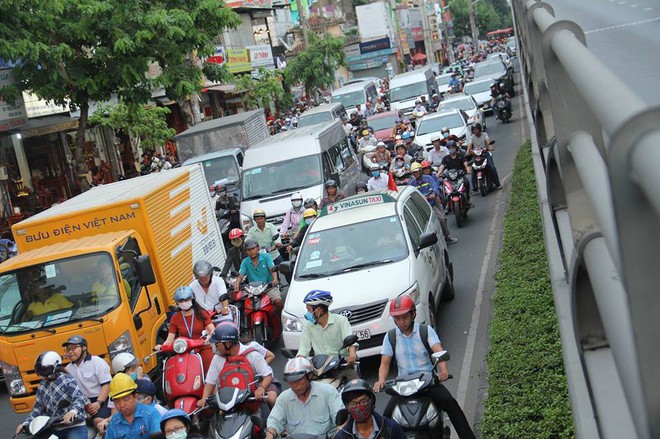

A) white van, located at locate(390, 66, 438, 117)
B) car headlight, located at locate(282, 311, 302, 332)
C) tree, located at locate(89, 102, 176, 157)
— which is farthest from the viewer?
white van, located at locate(390, 66, 438, 117)

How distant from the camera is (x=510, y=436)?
684 centimetres

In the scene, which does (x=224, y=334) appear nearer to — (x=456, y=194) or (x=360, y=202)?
(x=360, y=202)

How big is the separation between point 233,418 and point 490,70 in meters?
40.4

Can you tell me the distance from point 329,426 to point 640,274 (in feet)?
20.0

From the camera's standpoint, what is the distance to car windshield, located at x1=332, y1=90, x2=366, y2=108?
47156mm

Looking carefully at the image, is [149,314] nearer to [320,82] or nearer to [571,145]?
[571,145]

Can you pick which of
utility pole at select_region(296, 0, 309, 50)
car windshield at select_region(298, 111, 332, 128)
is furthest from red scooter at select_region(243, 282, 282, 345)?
utility pole at select_region(296, 0, 309, 50)

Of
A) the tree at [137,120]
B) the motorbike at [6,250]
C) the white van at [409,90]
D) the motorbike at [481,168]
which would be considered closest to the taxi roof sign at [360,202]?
the motorbike at [481,168]

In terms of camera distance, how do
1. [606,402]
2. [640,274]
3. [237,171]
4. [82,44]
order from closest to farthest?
1. [640,274]
2. [606,402]
3. [237,171]
4. [82,44]

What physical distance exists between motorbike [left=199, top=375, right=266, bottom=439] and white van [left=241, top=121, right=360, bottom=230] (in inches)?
468

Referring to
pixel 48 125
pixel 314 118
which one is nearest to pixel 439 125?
pixel 314 118

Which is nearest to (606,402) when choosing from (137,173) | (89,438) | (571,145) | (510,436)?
(571,145)

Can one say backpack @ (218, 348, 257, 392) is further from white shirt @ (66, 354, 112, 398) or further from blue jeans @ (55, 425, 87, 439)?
white shirt @ (66, 354, 112, 398)

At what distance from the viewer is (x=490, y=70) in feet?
152
